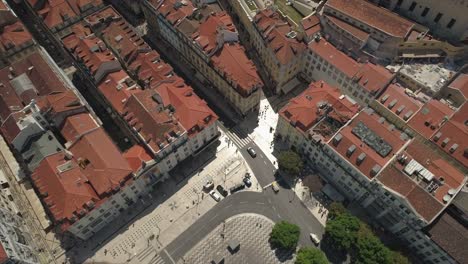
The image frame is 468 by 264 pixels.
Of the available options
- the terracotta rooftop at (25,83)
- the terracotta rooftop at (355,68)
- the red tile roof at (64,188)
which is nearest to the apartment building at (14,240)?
the red tile roof at (64,188)

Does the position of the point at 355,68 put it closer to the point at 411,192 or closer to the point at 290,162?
the point at 290,162

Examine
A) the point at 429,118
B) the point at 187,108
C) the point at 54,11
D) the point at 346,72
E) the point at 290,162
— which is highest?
the point at 54,11

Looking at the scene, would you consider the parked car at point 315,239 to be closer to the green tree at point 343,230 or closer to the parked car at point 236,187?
the green tree at point 343,230

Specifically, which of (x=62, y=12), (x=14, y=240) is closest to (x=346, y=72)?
(x=62, y=12)

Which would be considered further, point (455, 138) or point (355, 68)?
point (355, 68)

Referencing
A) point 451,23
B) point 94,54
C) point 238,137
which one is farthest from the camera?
point 238,137

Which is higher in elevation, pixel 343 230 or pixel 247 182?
pixel 247 182

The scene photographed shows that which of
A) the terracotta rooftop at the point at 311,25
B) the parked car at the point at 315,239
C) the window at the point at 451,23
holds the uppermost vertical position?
the terracotta rooftop at the point at 311,25
